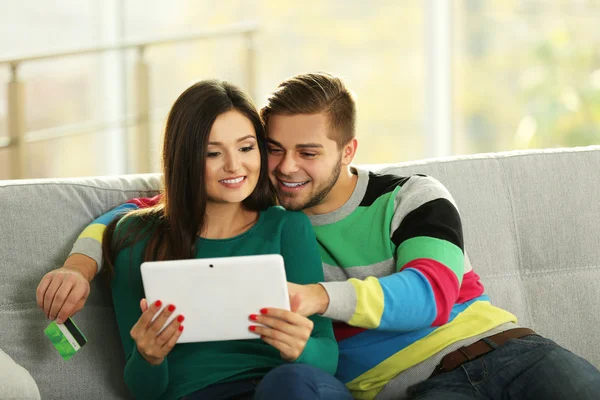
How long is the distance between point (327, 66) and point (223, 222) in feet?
11.7

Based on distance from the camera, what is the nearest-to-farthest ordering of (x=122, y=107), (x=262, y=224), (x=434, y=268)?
1. (x=434, y=268)
2. (x=262, y=224)
3. (x=122, y=107)

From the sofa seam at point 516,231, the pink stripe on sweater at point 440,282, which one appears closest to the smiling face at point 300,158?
the pink stripe on sweater at point 440,282

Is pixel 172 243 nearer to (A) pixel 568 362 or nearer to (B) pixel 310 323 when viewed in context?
(B) pixel 310 323

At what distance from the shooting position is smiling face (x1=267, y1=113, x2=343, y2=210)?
5.88 ft

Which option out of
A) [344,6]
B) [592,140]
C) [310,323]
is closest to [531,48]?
[592,140]

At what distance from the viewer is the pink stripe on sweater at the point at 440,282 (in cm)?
164

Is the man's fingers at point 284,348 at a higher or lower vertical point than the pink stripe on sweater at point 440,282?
lower

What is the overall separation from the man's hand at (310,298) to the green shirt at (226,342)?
0.09m

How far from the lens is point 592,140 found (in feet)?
15.8

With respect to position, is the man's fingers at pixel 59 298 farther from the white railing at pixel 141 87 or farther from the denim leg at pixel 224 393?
the white railing at pixel 141 87

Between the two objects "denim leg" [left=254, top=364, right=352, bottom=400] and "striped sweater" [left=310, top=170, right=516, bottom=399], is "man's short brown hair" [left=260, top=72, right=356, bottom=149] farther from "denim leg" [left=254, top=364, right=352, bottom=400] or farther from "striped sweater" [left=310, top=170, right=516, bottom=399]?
"denim leg" [left=254, top=364, right=352, bottom=400]

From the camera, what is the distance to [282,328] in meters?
1.48

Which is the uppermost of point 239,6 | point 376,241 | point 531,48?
point 239,6

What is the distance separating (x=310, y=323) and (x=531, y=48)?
392 cm
